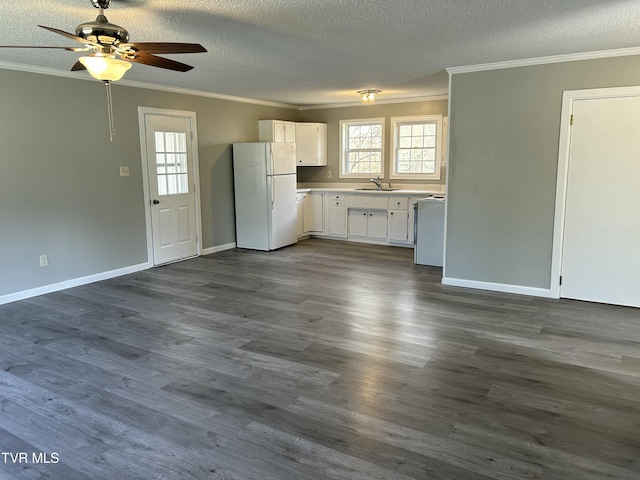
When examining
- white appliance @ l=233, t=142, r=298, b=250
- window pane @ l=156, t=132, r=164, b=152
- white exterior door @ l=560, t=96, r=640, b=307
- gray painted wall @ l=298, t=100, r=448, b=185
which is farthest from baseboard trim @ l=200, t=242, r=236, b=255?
white exterior door @ l=560, t=96, r=640, b=307

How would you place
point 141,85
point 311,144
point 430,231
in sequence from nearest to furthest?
1. point 141,85
2. point 430,231
3. point 311,144

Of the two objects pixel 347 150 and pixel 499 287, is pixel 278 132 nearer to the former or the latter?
pixel 347 150

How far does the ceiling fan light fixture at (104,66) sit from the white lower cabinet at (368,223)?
5.30 meters

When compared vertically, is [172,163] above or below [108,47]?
below

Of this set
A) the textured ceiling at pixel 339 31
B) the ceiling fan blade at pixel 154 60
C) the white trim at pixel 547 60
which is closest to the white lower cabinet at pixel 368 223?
the textured ceiling at pixel 339 31

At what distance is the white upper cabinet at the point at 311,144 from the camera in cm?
815

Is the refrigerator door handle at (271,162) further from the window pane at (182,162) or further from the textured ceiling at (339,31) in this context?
the textured ceiling at (339,31)

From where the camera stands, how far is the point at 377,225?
757 centimetres

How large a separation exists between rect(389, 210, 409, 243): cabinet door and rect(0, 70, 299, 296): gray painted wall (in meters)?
3.58

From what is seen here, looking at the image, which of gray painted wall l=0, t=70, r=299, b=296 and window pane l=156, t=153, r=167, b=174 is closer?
gray painted wall l=0, t=70, r=299, b=296

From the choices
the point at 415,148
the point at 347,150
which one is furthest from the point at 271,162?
the point at 415,148

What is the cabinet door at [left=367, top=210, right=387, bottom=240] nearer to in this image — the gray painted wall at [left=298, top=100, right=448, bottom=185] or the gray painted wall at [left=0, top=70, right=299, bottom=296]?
the gray painted wall at [left=298, top=100, right=448, bottom=185]

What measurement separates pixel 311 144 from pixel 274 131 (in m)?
0.97

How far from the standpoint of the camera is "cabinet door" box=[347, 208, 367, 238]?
25.3 feet
